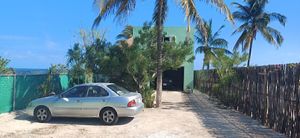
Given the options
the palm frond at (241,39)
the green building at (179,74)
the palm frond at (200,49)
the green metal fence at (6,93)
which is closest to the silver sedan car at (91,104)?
the green metal fence at (6,93)

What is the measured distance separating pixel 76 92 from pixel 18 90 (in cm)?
379

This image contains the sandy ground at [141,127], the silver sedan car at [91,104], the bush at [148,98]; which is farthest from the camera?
the bush at [148,98]

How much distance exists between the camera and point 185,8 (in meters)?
15.3

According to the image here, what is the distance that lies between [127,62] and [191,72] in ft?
51.8

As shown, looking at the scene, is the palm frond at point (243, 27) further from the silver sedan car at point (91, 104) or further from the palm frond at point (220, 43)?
the silver sedan car at point (91, 104)

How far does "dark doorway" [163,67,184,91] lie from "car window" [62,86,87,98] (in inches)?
883

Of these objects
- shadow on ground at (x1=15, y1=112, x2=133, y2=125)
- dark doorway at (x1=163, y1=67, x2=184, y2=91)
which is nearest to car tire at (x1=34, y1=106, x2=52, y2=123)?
shadow on ground at (x1=15, y1=112, x2=133, y2=125)

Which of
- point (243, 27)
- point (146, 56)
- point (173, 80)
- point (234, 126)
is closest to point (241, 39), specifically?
point (243, 27)

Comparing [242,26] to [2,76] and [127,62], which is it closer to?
[127,62]

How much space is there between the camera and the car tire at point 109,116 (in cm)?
1246

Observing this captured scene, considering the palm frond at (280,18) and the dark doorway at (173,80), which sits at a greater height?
the palm frond at (280,18)

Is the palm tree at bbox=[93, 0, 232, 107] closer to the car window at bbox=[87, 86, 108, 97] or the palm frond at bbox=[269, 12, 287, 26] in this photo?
the car window at bbox=[87, 86, 108, 97]

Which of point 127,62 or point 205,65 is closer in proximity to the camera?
point 127,62

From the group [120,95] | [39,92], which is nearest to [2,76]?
[39,92]
